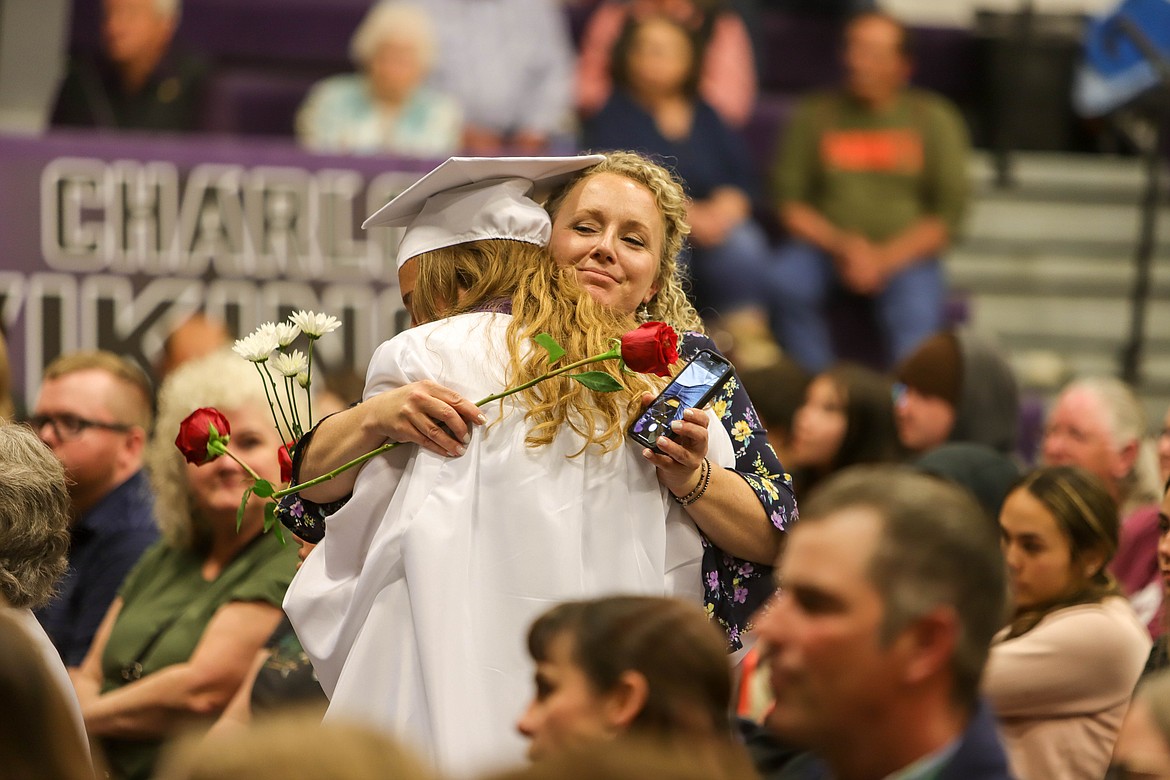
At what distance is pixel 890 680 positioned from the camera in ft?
6.25

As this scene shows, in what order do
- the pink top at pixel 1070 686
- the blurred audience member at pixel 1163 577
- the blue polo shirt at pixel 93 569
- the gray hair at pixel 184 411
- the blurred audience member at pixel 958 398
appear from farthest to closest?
the blurred audience member at pixel 958 398, the blue polo shirt at pixel 93 569, the gray hair at pixel 184 411, the pink top at pixel 1070 686, the blurred audience member at pixel 1163 577

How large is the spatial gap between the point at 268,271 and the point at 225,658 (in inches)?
102

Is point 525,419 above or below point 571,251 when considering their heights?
below

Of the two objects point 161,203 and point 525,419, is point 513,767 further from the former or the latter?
point 161,203

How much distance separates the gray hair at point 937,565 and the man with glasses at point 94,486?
2.70 m

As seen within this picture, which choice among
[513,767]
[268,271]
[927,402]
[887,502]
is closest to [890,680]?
[887,502]

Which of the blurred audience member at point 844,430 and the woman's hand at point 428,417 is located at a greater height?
the woman's hand at point 428,417

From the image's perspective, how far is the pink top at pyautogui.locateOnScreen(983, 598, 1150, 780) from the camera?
3.28 metres

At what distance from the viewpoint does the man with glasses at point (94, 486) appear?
13.8 ft

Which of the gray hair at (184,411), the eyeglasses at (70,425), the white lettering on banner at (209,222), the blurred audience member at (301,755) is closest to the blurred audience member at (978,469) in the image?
the gray hair at (184,411)

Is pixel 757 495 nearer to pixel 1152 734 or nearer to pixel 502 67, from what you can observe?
pixel 1152 734

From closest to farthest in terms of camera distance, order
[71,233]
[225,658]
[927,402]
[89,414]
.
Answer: [225,658], [89,414], [927,402], [71,233]

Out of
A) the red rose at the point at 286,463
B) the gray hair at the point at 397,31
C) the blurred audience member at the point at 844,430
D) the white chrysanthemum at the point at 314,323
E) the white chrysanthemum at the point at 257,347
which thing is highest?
the gray hair at the point at 397,31

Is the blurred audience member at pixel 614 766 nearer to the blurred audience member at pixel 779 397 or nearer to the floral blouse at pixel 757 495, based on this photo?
the floral blouse at pixel 757 495
